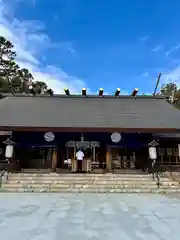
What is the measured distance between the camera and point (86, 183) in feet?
29.8

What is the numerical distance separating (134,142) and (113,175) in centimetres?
228

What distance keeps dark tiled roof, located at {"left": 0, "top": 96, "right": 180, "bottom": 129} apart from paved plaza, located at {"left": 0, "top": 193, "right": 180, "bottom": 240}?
512 cm

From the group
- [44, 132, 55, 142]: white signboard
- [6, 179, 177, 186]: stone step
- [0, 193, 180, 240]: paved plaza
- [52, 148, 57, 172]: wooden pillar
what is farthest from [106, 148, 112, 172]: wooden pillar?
[0, 193, 180, 240]: paved plaza

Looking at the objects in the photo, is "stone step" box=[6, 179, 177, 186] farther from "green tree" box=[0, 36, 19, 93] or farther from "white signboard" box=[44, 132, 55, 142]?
"green tree" box=[0, 36, 19, 93]

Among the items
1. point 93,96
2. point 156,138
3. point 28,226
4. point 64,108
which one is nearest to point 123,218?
point 28,226

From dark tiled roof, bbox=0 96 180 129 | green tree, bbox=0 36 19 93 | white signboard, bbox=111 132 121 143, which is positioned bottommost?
white signboard, bbox=111 132 121 143

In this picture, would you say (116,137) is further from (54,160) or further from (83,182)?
(54,160)

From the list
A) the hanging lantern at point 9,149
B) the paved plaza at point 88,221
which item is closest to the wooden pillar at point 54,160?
the hanging lantern at point 9,149

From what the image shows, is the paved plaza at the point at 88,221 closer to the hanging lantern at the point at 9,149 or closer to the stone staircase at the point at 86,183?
the stone staircase at the point at 86,183

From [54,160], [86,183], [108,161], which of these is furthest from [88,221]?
[54,160]

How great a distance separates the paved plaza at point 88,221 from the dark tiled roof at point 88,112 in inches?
201

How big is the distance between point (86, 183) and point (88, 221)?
496cm

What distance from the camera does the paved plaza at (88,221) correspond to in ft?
11.1

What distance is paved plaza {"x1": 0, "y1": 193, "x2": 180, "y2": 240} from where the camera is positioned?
11.1ft
